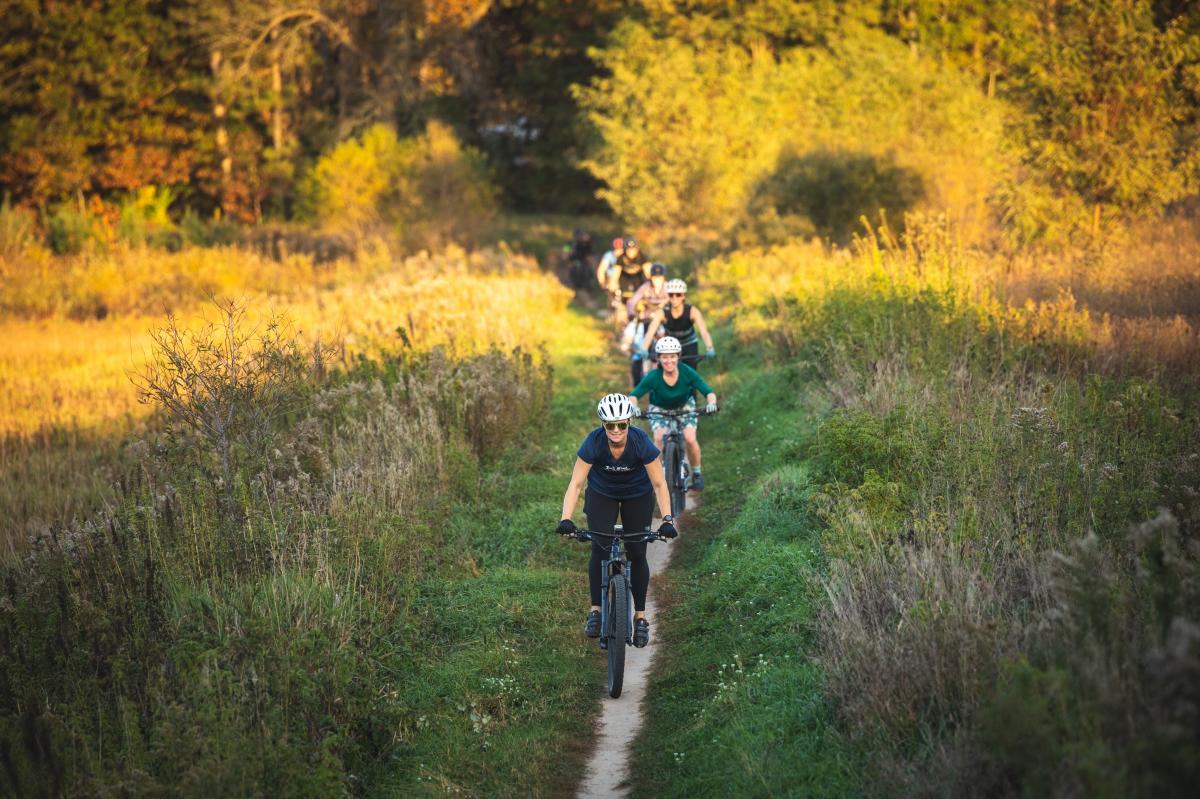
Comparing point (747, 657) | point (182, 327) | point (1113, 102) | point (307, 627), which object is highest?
point (1113, 102)

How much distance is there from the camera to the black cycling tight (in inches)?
337

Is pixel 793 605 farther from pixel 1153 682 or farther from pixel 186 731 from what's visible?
pixel 186 731

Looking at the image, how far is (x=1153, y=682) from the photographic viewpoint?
480cm

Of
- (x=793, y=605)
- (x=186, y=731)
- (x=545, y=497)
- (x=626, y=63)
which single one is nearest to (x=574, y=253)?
(x=626, y=63)

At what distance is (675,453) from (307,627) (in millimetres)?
5564

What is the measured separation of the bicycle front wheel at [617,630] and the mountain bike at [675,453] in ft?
12.2

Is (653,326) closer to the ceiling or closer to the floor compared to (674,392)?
closer to the ceiling

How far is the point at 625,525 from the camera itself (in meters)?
8.68

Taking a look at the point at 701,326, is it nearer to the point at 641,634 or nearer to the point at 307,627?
the point at 641,634

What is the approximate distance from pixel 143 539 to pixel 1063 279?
1508cm

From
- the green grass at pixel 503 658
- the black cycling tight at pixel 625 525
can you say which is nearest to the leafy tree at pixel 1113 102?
the green grass at pixel 503 658

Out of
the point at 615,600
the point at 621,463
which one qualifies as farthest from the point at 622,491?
the point at 615,600

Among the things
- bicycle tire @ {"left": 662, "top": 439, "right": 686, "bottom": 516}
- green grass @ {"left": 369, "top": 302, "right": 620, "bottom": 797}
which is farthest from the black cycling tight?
bicycle tire @ {"left": 662, "top": 439, "right": 686, "bottom": 516}

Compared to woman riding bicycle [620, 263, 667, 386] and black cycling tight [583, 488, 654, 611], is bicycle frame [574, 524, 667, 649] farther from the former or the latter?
woman riding bicycle [620, 263, 667, 386]
